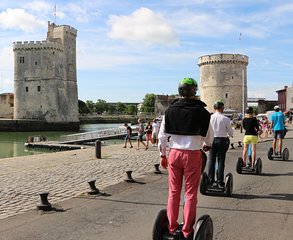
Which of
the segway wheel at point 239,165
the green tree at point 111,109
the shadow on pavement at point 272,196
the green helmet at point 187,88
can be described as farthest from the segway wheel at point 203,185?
the green tree at point 111,109

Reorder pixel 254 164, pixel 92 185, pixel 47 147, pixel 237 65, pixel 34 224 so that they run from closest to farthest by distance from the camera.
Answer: pixel 34 224, pixel 92 185, pixel 254 164, pixel 47 147, pixel 237 65

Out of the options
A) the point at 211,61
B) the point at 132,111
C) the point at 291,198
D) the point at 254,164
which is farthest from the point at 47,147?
the point at 132,111

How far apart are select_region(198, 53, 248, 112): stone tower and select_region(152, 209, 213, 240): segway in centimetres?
6409

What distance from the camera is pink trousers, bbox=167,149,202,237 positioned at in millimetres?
4414

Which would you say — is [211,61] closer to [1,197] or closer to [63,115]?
[63,115]

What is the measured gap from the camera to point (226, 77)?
68375mm

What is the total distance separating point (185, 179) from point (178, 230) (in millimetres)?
574

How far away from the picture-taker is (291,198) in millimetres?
7453

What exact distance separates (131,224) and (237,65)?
216 feet

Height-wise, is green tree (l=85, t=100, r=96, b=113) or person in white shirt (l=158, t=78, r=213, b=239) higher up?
green tree (l=85, t=100, r=96, b=113)

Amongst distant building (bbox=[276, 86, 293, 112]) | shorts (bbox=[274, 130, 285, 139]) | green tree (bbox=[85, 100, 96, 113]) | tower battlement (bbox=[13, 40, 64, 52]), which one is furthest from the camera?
green tree (bbox=[85, 100, 96, 113])

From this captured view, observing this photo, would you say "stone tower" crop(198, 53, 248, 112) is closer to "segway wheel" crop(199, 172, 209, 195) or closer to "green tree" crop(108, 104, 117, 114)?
"segway wheel" crop(199, 172, 209, 195)

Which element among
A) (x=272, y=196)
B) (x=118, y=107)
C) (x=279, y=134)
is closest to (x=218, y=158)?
(x=272, y=196)

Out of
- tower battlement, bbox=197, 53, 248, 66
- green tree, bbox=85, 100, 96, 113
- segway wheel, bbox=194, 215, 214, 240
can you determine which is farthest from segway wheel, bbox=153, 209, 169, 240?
green tree, bbox=85, 100, 96, 113
